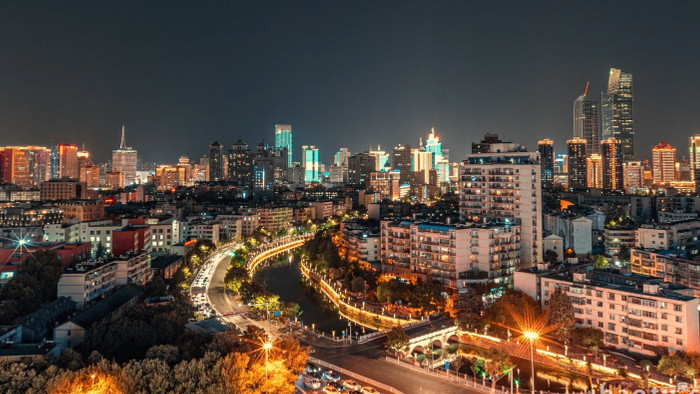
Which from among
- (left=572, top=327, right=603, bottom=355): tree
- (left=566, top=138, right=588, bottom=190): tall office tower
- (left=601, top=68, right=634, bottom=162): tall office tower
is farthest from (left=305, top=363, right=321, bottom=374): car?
(left=601, top=68, right=634, bottom=162): tall office tower

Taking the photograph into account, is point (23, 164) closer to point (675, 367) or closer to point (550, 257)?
point (550, 257)

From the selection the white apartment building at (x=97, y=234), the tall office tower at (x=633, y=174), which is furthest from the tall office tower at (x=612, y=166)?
the white apartment building at (x=97, y=234)

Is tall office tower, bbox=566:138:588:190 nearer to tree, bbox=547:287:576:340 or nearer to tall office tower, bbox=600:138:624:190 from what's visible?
tall office tower, bbox=600:138:624:190

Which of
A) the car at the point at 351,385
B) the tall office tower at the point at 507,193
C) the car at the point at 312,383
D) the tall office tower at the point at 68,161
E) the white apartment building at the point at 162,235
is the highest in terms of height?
the tall office tower at the point at 68,161

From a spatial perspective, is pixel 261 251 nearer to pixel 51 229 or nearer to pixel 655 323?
pixel 51 229

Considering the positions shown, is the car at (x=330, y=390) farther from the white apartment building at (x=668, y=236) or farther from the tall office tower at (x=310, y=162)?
the tall office tower at (x=310, y=162)

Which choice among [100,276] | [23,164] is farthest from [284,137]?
[100,276]
